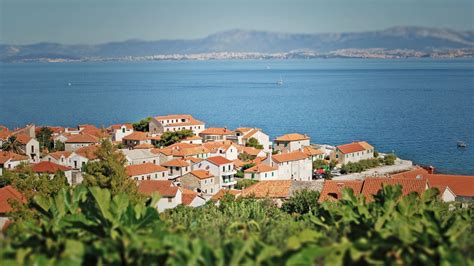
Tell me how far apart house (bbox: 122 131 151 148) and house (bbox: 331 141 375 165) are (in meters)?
10.3

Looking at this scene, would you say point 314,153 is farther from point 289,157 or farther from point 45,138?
point 45,138

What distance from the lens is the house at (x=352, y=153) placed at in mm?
30938

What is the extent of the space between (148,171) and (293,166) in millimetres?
6478

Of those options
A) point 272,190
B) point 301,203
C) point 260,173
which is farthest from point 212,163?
point 301,203

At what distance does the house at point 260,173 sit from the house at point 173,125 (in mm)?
12987

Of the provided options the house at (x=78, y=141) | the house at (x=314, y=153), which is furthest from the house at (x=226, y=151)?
the house at (x=78, y=141)

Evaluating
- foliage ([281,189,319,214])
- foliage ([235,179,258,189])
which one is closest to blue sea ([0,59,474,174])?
foliage ([235,179,258,189])

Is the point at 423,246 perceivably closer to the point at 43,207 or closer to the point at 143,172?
the point at 43,207

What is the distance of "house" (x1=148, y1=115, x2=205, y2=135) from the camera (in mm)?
39000

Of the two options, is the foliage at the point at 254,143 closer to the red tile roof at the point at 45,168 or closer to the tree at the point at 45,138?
the tree at the point at 45,138

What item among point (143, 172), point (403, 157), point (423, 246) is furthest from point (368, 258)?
point (403, 157)

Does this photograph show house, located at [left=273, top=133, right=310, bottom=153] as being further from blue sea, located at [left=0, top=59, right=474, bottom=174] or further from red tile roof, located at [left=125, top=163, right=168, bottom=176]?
red tile roof, located at [left=125, top=163, right=168, bottom=176]

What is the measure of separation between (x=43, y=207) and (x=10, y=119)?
53.8 m

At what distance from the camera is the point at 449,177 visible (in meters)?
18.5
